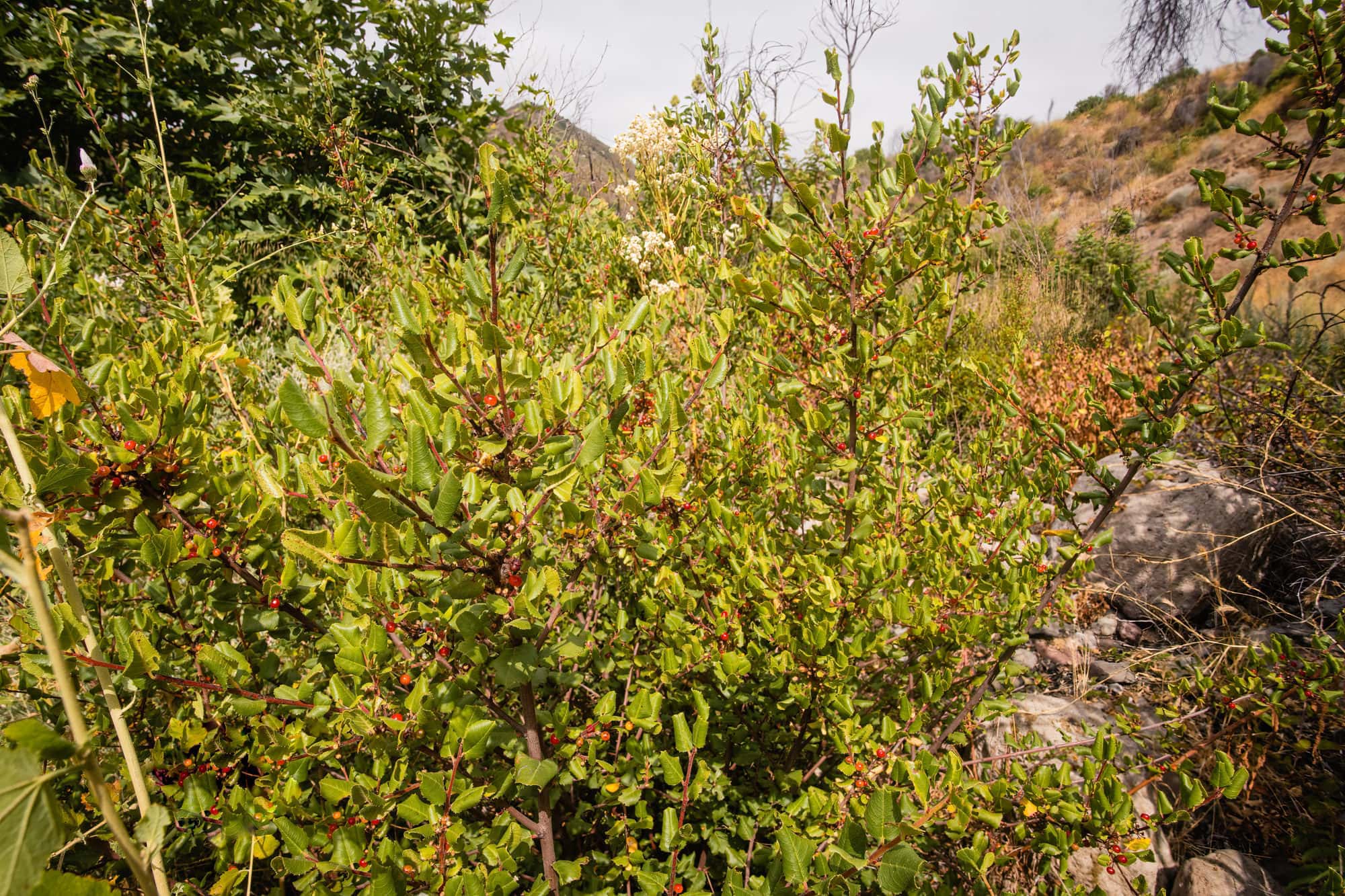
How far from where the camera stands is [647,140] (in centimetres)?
350

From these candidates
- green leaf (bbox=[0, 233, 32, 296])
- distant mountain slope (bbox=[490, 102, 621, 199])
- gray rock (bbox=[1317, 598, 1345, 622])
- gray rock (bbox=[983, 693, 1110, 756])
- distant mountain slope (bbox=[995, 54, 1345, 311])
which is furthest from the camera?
distant mountain slope (bbox=[995, 54, 1345, 311])

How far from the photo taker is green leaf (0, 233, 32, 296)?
554 mm

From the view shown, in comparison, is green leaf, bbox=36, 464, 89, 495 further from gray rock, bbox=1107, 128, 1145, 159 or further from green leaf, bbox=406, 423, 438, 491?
gray rock, bbox=1107, 128, 1145, 159

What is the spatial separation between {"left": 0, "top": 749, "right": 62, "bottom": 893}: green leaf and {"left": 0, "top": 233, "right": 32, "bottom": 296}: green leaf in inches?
17.3

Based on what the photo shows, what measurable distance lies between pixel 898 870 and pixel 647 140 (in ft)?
11.7

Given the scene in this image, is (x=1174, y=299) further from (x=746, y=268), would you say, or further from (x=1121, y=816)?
(x=1121, y=816)

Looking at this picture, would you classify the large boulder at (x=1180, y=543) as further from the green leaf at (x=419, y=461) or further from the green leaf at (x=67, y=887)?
the green leaf at (x=67, y=887)

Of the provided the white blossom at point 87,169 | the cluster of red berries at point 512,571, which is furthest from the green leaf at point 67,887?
the white blossom at point 87,169

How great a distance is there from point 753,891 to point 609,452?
0.84m

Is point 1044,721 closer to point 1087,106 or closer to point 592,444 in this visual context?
point 592,444

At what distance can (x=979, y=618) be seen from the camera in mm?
1273

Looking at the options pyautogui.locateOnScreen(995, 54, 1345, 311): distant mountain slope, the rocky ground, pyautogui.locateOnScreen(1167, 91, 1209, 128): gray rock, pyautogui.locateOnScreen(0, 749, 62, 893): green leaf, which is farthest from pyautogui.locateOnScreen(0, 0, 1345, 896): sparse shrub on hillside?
pyautogui.locateOnScreen(1167, 91, 1209, 128): gray rock

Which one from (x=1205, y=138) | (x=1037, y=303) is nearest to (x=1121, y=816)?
(x=1037, y=303)

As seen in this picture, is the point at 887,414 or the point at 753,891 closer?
the point at 753,891
